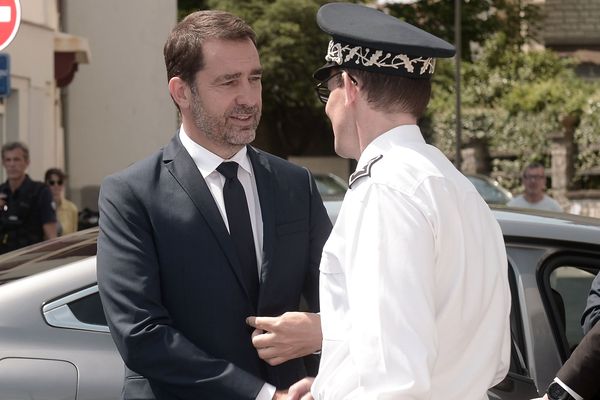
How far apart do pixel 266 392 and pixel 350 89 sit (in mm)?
769

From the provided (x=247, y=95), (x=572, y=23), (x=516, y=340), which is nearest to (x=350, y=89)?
(x=247, y=95)

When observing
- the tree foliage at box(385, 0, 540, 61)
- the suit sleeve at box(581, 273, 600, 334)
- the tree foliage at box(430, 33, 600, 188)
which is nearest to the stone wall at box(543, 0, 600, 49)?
the tree foliage at box(385, 0, 540, 61)

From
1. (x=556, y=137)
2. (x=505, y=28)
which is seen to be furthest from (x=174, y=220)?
(x=505, y=28)

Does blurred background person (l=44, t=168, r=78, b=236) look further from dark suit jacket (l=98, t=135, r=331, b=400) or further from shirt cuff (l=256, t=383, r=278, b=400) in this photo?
shirt cuff (l=256, t=383, r=278, b=400)

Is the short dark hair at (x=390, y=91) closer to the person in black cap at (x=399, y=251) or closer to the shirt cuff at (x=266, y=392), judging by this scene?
the person in black cap at (x=399, y=251)

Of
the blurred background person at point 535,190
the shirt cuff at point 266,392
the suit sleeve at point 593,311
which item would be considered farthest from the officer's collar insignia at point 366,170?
the blurred background person at point 535,190

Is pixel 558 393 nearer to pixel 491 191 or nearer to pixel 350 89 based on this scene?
pixel 350 89

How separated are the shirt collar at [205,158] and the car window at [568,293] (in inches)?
50.1

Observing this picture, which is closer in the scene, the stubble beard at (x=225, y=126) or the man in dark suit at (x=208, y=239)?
the man in dark suit at (x=208, y=239)

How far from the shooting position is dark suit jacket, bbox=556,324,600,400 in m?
2.98

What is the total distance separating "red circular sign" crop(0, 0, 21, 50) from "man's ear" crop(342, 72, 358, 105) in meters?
6.44

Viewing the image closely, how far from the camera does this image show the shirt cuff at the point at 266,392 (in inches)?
115

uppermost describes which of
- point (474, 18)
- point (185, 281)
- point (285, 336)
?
point (474, 18)

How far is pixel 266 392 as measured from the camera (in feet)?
9.66
